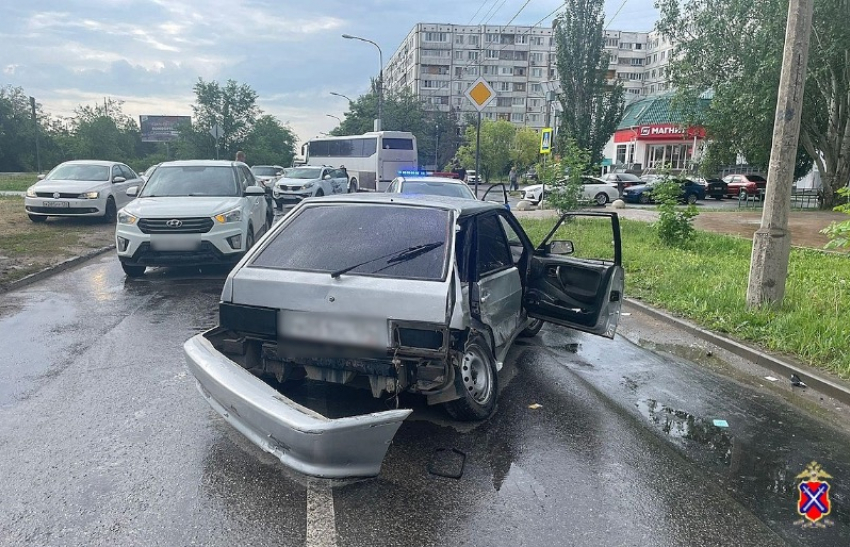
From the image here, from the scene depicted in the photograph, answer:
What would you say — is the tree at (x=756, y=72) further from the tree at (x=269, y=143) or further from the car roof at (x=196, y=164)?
the tree at (x=269, y=143)

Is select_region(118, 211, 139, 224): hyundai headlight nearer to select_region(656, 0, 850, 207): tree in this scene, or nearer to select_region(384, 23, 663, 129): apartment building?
select_region(656, 0, 850, 207): tree

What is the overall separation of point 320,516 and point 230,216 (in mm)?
6773

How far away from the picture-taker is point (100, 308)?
25.1 ft

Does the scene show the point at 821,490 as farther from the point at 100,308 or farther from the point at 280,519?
the point at 100,308

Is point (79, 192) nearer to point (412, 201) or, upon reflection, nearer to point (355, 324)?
point (412, 201)

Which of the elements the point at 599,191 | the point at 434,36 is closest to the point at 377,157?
the point at 599,191

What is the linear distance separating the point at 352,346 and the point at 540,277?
109 inches

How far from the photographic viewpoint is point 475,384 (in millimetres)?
4336

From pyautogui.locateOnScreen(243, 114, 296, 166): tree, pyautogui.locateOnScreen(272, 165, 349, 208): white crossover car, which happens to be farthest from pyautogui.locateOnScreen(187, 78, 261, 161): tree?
pyautogui.locateOnScreen(272, 165, 349, 208): white crossover car

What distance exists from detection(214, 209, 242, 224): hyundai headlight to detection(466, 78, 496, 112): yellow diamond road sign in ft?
19.8

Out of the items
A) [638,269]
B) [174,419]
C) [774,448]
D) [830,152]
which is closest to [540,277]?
[774,448]

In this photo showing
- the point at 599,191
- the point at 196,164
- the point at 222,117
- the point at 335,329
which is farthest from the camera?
the point at 222,117

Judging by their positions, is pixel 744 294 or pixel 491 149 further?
pixel 491 149

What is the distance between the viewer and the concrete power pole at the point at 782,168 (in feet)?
23.0
